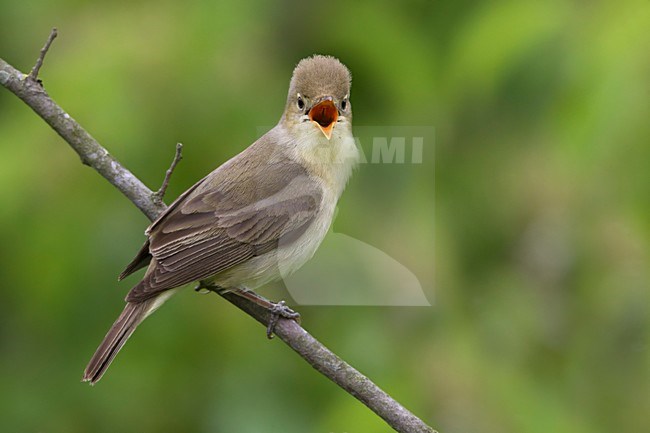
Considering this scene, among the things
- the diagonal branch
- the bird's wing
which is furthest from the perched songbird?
the diagonal branch

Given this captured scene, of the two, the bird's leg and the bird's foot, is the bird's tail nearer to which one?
the bird's leg

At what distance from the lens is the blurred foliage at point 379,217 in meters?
3.42

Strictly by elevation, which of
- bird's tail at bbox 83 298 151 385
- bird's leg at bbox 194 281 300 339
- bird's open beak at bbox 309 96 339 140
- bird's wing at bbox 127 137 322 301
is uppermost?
bird's open beak at bbox 309 96 339 140

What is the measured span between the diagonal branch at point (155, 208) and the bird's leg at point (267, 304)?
0.07ft

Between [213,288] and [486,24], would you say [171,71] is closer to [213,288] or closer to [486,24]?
[213,288]

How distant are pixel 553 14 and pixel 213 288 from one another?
164cm

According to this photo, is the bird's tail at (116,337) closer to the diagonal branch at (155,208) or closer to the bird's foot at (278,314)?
the diagonal branch at (155,208)

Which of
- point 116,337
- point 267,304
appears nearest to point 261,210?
point 267,304

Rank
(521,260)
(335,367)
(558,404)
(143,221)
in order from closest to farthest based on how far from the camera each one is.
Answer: (335,367)
(558,404)
(143,221)
(521,260)

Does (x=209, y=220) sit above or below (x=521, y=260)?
above

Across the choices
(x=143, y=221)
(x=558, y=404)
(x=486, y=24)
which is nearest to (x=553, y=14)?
(x=486, y=24)

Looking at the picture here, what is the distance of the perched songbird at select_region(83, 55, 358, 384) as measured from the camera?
347cm

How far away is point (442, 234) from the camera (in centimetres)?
366

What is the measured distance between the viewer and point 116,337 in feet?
11.0
